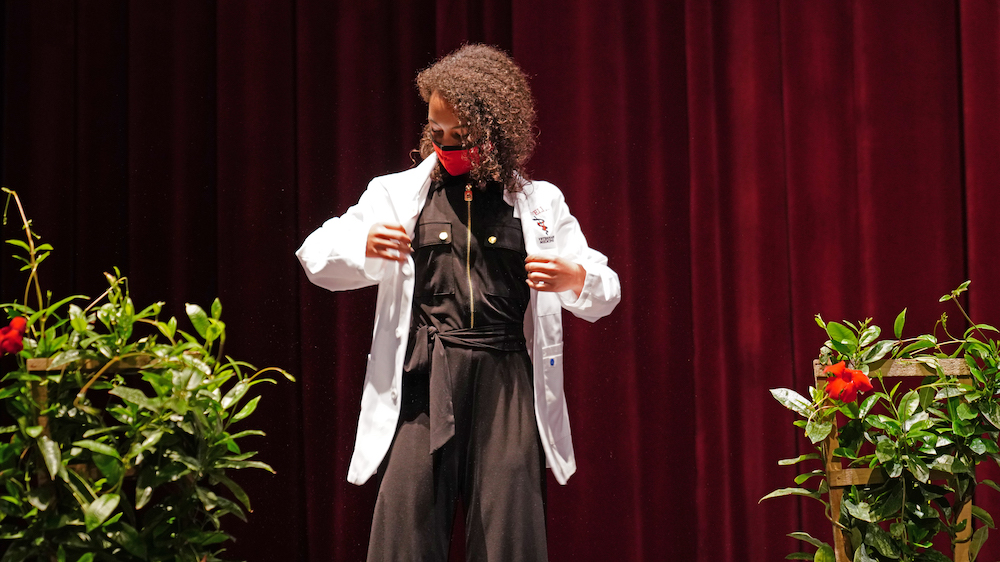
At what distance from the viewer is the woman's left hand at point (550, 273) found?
4.84 ft

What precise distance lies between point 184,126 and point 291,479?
1.05 meters

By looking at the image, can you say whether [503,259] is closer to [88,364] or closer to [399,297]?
[399,297]

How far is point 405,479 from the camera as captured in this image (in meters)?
1.44

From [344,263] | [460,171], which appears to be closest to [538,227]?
[460,171]

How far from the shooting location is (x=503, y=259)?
1.55 metres

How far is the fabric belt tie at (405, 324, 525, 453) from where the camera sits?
4.69 ft

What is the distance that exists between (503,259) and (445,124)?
0.93 ft

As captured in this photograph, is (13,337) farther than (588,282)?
No

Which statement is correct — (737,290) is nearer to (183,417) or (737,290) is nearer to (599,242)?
(599,242)

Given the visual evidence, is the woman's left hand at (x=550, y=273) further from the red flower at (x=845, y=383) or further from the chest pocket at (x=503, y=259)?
the red flower at (x=845, y=383)

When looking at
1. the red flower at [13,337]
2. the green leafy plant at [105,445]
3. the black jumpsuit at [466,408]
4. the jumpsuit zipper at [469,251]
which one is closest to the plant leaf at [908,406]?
the black jumpsuit at [466,408]

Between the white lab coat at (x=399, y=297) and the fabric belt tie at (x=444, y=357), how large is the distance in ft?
0.13

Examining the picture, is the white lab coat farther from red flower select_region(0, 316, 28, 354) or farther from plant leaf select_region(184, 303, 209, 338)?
red flower select_region(0, 316, 28, 354)

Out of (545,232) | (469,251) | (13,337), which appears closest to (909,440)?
(545,232)
